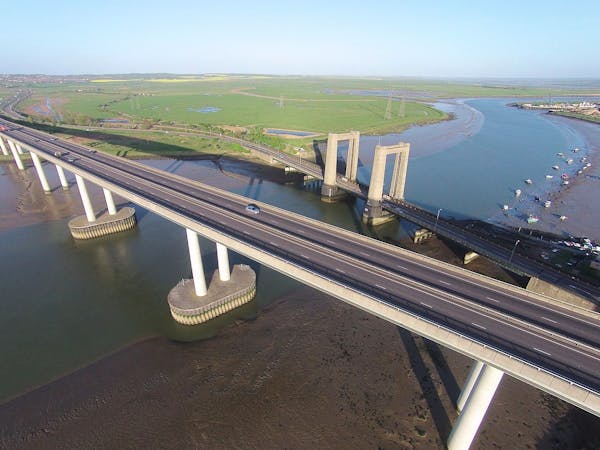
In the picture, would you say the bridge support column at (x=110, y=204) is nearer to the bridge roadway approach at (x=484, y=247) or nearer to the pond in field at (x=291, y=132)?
the bridge roadway approach at (x=484, y=247)

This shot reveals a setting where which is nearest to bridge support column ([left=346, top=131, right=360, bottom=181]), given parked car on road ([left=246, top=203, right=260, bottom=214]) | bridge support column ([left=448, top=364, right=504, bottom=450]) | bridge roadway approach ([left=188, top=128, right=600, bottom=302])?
bridge roadway approach ([left=188, top=128, right=600, bottom=302])

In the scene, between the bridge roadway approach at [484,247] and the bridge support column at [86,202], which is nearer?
the bridge roadway approach at [484,247]

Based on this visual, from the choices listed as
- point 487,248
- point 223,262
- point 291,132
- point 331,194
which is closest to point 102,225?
point 223,262

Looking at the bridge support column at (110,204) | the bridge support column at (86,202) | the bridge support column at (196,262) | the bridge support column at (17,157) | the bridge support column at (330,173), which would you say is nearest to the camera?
the bridge support column at (196,262)

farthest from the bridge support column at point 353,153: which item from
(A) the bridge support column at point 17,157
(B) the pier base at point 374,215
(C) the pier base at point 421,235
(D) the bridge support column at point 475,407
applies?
(A) the bridge support column at point 17,157

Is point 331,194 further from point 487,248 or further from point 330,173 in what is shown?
point 487,248
